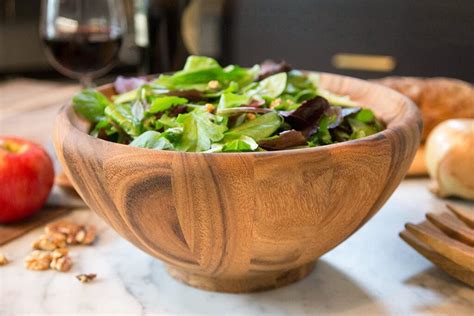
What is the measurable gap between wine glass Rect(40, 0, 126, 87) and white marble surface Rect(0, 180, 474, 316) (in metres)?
0.50

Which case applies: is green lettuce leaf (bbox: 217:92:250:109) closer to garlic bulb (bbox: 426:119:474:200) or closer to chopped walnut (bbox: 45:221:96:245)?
chopped walnut (bbox: 45:221:96:245)

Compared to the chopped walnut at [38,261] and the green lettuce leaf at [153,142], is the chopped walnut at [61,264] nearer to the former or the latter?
the chopped walnut at [38,261]

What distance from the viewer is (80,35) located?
1.36 m

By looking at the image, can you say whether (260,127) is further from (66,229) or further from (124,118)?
(66,229)

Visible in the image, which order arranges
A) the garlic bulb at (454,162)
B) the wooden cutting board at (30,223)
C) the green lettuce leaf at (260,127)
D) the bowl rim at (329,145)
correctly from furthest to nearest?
1. the garlic bulb at (454,162)
2. the wooden cutting board at (30,223)
3. the green lettuce leaf at (260,127)
4. the bowl rim at (329,145)

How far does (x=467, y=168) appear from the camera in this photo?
110 centimetres

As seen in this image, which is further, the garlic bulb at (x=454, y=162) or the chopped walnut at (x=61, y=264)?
the garlic bulb at (x=454, y=162)

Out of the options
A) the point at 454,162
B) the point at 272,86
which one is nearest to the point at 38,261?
the point at 272,86

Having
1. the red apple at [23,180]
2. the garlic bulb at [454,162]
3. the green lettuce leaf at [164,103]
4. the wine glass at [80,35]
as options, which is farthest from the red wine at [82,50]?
the garlic bulb at [454,162]

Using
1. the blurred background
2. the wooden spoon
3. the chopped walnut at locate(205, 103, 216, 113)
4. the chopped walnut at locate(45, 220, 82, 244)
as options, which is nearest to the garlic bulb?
the wooden spoon

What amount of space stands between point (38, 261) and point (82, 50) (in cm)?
57

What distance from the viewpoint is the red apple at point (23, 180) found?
1009 mm

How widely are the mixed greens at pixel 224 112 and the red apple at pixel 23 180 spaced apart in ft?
0.56

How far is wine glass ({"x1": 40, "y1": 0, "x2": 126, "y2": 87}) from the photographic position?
1.35 metres
